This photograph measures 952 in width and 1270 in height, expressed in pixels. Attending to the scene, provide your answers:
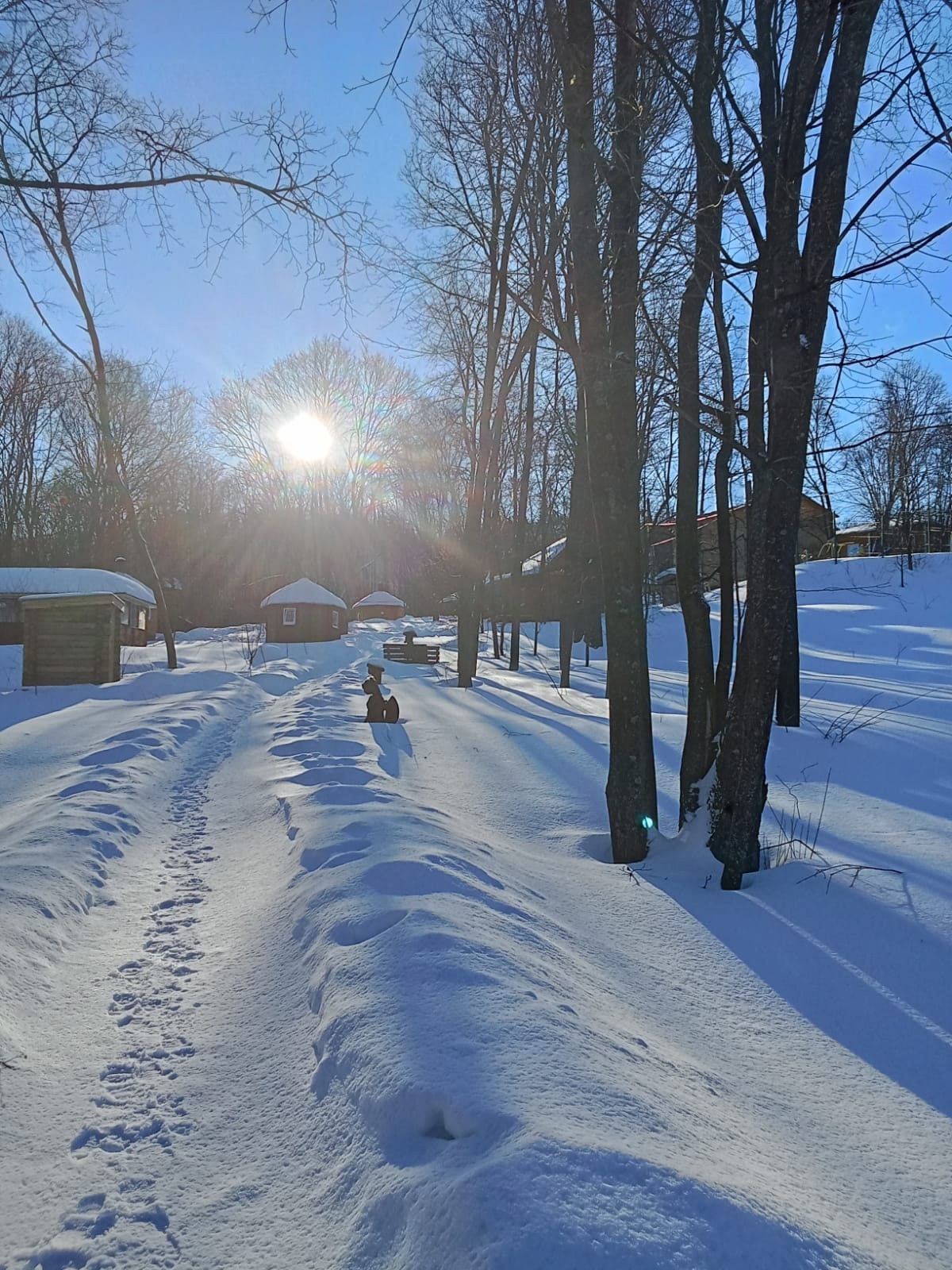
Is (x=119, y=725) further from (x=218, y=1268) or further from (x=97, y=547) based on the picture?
(x=97, y=547)

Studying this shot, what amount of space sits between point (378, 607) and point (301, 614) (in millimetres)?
22758

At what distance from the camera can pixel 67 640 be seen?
13.3 metres

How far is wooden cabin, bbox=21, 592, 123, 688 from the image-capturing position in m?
13.1

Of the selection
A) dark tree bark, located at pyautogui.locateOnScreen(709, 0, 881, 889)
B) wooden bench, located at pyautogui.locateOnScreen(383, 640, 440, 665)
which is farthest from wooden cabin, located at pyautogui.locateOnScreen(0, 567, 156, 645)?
dark tree bark, located at pyautogui.locateOnScreen(709, 0, 881, 889)

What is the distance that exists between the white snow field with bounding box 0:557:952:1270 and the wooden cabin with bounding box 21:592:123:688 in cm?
842

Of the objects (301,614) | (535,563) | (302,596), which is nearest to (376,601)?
(302,596)

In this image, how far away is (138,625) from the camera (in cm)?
3098

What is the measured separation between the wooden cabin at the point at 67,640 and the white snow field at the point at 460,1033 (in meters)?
8.42

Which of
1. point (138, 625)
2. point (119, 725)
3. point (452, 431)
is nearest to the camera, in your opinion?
point (119, 725)

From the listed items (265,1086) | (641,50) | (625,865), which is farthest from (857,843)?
(641,50)

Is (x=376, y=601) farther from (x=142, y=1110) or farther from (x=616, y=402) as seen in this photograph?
(x=142, y=1110)

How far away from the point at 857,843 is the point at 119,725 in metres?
7.96

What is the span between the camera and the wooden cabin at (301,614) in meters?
32.7

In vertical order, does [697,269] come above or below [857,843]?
above
